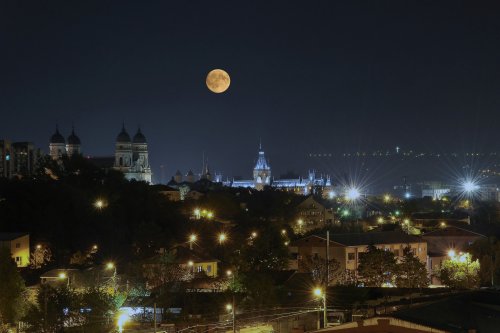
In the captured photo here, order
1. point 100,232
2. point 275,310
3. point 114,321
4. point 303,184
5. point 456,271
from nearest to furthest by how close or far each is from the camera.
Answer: point 114,321 → point 275,310 → point 456,271 → point 100,232 → point 303,184

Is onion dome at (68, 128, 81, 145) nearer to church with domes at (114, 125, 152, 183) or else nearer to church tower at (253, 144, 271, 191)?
church with domes at (114, 125, 152, 183)

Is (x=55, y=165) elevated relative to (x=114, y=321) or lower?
elevated

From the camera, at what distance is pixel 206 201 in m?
54.1

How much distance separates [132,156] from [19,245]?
5469 centimetres

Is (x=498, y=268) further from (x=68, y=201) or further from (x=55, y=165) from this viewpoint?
(x=55, y=165)

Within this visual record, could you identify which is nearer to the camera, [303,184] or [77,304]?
[77,304]

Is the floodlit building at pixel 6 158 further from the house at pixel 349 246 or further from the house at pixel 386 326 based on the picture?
the house at pixel 386 326

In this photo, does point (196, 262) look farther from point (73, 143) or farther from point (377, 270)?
point (73, 143)

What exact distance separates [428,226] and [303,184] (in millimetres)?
78765

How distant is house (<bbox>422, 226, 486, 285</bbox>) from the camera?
3828 centimetres

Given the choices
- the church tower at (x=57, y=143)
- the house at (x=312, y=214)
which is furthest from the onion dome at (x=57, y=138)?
the house at (x=312, y=214)

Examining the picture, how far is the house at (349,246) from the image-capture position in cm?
3234

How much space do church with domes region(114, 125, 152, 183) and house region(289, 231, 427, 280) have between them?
4676cm

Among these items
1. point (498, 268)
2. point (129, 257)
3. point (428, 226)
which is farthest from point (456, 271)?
point (428, 226)
